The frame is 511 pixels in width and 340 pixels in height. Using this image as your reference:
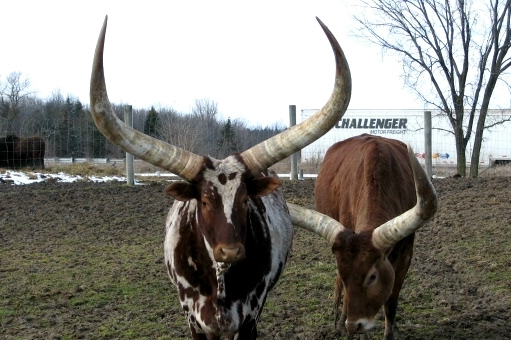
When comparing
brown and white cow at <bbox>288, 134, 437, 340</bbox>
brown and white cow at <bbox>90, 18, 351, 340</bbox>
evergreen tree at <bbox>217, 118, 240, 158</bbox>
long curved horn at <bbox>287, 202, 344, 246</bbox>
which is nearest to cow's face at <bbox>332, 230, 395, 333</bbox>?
brown and white cow at <bbox>288, 134, 437, 340</bbox>

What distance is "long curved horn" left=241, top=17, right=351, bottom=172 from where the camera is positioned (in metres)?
4.15

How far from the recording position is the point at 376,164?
605 centimetres

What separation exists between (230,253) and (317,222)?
68.5 inches

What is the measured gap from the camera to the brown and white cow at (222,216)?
3.98 meters

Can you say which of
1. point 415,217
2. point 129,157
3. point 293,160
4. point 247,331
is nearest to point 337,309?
point 247,331

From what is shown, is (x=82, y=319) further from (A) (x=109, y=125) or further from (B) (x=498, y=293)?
(B) (x=498, y=293)

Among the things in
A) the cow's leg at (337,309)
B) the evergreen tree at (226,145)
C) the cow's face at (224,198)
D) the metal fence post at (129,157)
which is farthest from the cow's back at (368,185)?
the evergreen tree at (226,145)

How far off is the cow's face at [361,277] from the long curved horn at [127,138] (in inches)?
58.8

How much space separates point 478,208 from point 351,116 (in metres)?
22.0

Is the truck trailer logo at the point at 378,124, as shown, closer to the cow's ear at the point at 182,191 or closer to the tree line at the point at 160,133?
the tree line at the point at 160,133

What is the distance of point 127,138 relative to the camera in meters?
4.15

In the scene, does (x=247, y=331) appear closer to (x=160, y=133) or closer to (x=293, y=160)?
(x=293, y=160)

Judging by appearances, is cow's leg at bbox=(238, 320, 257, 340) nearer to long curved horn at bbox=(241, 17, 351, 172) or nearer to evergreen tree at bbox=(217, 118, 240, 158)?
long curved horn at bbox=(241, 17, 351, 172)

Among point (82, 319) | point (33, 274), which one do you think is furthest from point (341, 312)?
point (33, 274)
